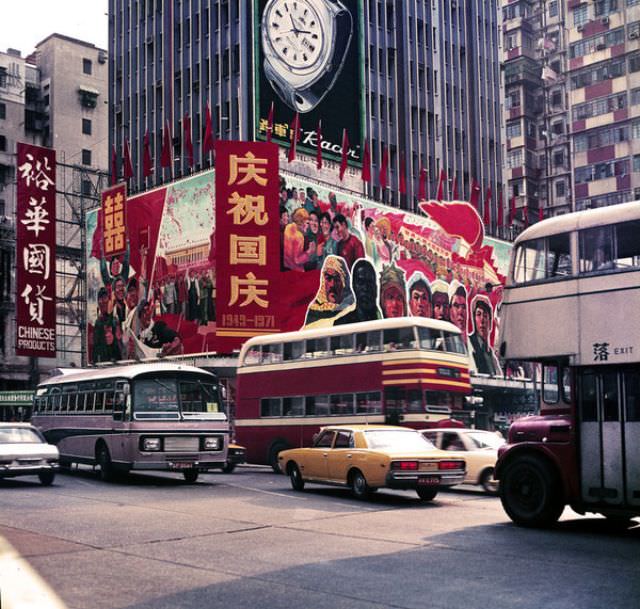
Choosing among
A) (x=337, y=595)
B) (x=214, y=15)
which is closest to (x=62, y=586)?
(x=337, y=595)

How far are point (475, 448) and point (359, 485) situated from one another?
4049 mm

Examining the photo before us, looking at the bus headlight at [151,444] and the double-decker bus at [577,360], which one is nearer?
the double-decker bus at [577,360]

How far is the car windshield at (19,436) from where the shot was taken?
21234mm

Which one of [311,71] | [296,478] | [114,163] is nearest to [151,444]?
[296,478]

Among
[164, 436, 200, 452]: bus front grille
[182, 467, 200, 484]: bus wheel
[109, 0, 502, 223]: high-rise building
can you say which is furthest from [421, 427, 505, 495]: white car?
[109, 0, 502, 223]: high-rise building

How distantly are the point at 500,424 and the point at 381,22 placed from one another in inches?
1333

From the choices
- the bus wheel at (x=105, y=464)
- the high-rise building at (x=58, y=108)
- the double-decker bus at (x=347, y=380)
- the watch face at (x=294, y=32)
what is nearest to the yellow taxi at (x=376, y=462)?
the bus wheel at (x=105, y=464)

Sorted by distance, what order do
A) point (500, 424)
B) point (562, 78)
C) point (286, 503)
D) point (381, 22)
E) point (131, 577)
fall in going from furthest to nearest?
point (562, 78)
point (381, 22)
point (500, 424)
point (286, 503)
point (131, 577)

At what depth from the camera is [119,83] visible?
67312 mm

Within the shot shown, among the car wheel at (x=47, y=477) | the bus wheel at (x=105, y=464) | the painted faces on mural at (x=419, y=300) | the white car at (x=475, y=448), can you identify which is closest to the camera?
the white car at (x=475, y=448)

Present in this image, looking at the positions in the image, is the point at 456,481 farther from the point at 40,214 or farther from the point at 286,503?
the point at 40,214

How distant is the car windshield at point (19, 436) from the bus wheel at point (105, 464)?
62.7 inches

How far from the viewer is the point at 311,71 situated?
189 ft

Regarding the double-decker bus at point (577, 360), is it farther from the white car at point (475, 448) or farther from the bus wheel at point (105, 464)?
the bus wheel at point (105, 464)
